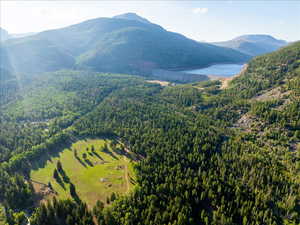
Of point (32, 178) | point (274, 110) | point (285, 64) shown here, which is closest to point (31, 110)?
point (32, 178)

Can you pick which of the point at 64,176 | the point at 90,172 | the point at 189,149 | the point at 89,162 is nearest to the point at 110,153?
the point at 89,162

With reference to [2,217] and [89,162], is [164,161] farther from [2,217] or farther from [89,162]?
[2,217]

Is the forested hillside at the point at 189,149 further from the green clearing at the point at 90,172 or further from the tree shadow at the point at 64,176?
the tree shadow at the point at 64,176

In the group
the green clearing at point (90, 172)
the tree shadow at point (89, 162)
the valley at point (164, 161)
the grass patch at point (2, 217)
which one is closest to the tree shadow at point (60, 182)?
the green clearing at point (90, 172)

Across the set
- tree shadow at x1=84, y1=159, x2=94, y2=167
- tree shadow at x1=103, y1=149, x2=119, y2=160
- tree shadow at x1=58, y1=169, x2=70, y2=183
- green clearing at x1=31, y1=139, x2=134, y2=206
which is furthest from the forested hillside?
tree shadow at x1=84, y1=159, x2=94, y2=167

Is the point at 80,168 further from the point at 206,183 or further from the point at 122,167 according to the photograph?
the point at 206,183

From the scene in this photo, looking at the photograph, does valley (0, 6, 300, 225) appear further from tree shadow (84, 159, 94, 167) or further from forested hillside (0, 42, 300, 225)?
tree shadow (84, 159, 94, 167)
